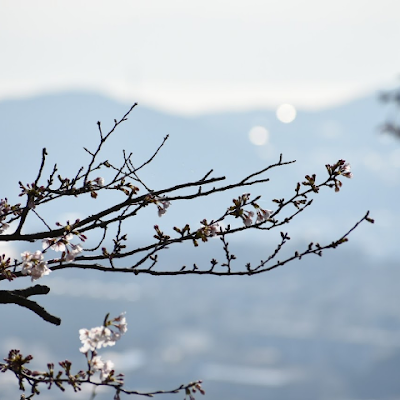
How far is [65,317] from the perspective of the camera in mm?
171500

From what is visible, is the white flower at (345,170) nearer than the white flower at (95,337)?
No

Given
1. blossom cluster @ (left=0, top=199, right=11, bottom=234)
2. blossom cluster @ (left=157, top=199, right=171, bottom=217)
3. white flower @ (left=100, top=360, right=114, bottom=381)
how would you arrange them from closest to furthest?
white flower @ (left=100, top=360, right=114, bottom=381) < blossom cluster @ (left=157, top=199, right=171, bottom=217) < blossom cluster @ (left=0, top=199, right=11, bottom=234)

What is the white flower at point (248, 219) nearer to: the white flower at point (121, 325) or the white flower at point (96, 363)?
the white flower at point (121, 325)

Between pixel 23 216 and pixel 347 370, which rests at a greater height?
pixel 347 370

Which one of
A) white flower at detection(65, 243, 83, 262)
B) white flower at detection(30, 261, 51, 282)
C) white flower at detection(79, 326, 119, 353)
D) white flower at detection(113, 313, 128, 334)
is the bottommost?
white flower at detection(79, 326, 119, 353)

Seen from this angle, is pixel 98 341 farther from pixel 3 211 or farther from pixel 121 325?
pixel 3 211

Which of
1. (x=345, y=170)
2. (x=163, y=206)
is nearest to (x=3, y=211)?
(x=163, y=206)

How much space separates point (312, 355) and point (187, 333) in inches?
1626

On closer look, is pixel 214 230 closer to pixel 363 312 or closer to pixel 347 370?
pixel 347 370

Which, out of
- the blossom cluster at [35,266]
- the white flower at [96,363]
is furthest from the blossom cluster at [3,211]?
the white flower at [96,363]

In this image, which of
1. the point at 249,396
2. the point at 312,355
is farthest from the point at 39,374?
the point at 312,355

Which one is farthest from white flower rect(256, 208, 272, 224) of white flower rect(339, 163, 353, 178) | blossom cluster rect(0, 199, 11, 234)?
blossom cluster rect(0, 199, 11, 234)

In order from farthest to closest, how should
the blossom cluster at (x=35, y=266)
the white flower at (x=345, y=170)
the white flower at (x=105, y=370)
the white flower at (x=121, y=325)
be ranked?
the white flower at (x=345, y=170) → the blossom cluster at (x=35, y=266) → the white flower at (x=121, y=325) → the white flower at (x=105, y=370)

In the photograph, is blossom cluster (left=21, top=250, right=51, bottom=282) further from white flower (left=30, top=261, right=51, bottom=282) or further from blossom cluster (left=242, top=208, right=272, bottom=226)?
blossom cluster (left=242, top=208, right=272, bottom=226)
